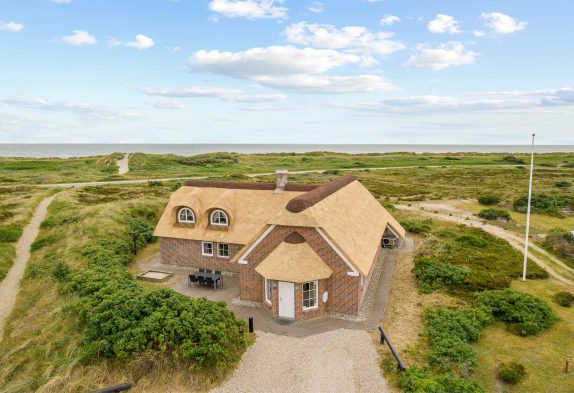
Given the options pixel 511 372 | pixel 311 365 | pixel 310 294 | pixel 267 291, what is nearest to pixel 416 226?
pixel 310 294

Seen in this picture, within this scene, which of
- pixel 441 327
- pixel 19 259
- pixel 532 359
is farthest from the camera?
pixel 19 259

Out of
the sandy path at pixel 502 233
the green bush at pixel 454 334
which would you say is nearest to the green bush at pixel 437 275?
the green bush at pixel 454 334

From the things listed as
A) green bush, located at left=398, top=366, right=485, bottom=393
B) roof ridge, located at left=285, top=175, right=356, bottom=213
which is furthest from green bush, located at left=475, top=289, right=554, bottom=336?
roof ridge, located at left=285, top=175, right=356, bottom=213

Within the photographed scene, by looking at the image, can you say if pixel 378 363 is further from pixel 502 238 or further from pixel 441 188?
pixel 441 188

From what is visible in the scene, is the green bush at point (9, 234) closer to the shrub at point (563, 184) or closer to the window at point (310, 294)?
the window at point (310, 294)

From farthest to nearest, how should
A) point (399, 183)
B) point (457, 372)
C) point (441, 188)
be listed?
point (399, 183)
point (441, 188)
point (457, 372)

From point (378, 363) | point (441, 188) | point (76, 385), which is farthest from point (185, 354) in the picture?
point (441, 188)

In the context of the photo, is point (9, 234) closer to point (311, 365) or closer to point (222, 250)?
point (222, 250)
